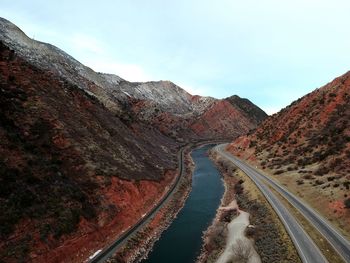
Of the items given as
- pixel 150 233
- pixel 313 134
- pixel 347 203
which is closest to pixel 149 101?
pixel 313 134

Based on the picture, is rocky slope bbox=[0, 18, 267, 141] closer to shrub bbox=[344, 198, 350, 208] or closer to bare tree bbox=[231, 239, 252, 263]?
bare tree bbox=[231, 239, 252, 263]

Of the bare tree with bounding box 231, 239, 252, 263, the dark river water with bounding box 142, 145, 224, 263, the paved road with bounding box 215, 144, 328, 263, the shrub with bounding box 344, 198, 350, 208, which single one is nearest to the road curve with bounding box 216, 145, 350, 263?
the paved road with bounding box 215, 144, 328, 263

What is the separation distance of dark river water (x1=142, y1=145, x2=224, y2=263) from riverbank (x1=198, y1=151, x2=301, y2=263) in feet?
3.93

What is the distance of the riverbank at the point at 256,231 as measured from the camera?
30.7 meters

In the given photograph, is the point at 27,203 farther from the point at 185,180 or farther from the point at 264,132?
the point at 264,132

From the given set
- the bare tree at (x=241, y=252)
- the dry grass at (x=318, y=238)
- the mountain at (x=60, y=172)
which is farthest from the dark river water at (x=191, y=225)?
the dry grass at (x=318, y=238)

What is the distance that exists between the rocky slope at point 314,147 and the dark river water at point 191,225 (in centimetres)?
1263

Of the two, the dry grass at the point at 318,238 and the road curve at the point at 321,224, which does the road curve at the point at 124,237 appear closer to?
the dry grass at the point at 318,238

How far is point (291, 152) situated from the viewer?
227 ft

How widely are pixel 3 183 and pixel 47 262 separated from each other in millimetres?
8740

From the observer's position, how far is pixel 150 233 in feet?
126

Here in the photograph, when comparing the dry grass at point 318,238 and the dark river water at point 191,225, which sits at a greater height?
the dry grass at point 318,238

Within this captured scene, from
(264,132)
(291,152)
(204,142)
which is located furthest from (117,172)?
(204,142)

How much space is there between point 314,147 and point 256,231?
112 ft
